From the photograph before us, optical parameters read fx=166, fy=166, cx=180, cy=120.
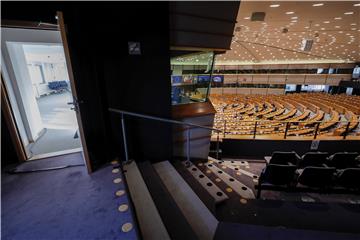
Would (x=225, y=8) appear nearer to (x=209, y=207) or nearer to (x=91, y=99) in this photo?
(x=91, y=99)

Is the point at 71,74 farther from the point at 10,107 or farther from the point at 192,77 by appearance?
the point at 192,77

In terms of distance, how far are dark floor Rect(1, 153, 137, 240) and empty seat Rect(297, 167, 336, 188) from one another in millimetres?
3048

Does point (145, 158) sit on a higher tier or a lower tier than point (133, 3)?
lower

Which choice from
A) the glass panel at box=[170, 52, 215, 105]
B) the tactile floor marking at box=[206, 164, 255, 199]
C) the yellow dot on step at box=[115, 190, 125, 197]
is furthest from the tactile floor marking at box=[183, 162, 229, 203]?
the glass panel at box=[170, 52, 215, 105]

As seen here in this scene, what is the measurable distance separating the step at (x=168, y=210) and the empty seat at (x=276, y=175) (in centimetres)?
183

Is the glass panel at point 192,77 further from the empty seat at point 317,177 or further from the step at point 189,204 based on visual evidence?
the empty seat at point 317,177

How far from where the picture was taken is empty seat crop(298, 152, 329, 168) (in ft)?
11.9

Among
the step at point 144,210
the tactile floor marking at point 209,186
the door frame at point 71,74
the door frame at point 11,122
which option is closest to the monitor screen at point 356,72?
the tactile floor marking at point 209,186

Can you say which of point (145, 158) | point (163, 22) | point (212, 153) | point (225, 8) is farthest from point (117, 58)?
point (212, 153)

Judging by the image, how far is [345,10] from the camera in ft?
16.5

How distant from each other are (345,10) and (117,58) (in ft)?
22.7

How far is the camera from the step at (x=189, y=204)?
1.91 metres

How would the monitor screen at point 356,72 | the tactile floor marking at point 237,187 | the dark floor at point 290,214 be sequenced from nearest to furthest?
the dark floor at point 290,214
the tactile floor marking at point 237,187
the monitor screen at point 356,72

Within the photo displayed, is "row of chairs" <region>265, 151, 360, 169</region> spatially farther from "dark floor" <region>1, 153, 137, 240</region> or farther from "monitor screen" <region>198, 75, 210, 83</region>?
"dark floor" <region>1, 153, 137, 240</region>
